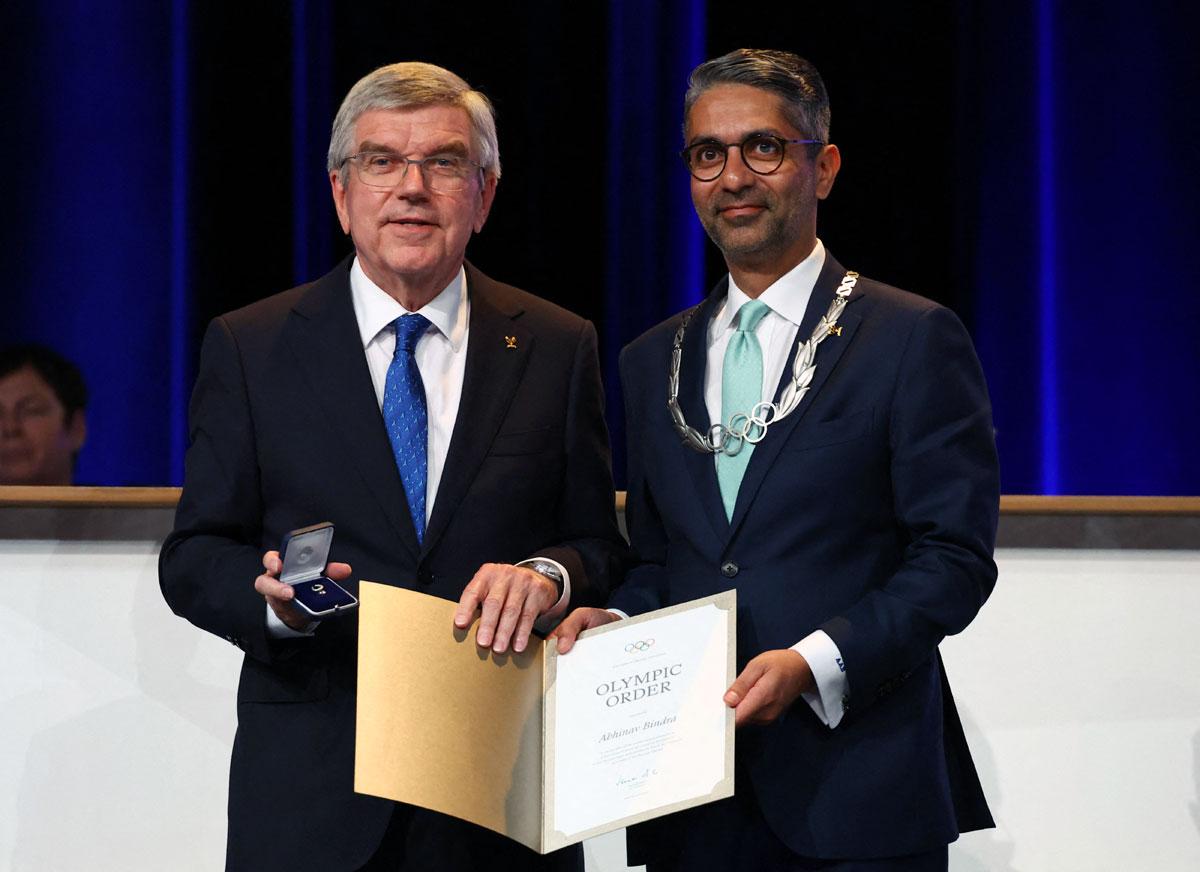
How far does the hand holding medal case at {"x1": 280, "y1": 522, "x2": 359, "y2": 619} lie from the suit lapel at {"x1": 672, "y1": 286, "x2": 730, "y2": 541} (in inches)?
17.9

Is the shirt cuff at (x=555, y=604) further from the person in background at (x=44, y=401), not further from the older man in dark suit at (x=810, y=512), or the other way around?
the person in background at (x=44, y=401)

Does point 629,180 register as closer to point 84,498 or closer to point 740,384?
point 84,498

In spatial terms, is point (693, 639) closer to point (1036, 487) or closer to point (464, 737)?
point (464, 737)

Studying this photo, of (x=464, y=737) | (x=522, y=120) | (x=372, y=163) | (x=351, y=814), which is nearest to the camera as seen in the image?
(x=464, y=737)

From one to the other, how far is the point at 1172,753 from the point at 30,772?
6.42 ft

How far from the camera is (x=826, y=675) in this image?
169 cm

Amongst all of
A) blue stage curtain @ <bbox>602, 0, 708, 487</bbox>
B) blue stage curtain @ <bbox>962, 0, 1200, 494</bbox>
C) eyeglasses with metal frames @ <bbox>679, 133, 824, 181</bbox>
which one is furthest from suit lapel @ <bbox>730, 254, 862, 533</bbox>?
blue stage curtain @ <bbox>962, 0, 1200, 494</bbox>

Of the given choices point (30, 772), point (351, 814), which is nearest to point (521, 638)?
point (351, 814)

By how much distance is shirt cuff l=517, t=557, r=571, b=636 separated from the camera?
1.82 meters

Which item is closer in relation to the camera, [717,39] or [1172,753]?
[1172,753]

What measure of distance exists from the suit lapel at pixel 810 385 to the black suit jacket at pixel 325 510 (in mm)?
251

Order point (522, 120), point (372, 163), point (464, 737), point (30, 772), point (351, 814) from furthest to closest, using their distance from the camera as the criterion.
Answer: point (522, 120)
point (30, 772)
point (372, 163)
point (351, 814)
point (464, 737)

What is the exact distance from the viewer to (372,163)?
1.97m

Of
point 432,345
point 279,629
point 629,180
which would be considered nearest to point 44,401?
point 629,180
